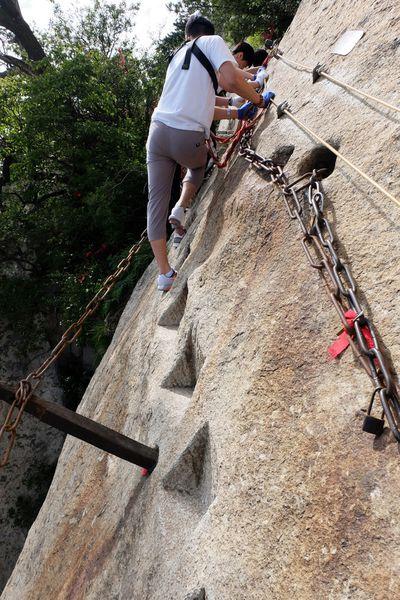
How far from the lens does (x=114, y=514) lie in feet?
12.2

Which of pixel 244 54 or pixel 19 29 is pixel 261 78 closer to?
pixel 244 54

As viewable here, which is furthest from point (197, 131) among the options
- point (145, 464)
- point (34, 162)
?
point (34, 162)

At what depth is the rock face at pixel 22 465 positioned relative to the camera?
38.2 feet

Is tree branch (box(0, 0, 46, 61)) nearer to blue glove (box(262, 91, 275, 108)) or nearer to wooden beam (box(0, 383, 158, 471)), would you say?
blue glove (box(262, 91, 275, 108))

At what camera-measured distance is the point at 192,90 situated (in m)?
4.14

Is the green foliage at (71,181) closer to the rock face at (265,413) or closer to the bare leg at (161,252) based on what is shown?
the bare leg at (161,252)

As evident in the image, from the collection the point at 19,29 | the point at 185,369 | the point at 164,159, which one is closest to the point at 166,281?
the point at 164,159

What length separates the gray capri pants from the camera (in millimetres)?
4344

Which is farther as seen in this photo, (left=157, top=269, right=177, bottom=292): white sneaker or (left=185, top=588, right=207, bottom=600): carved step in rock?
(left=157, top=269, right=177, bottom=292): white sneaker

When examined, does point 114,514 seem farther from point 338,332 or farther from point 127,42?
point 127,42

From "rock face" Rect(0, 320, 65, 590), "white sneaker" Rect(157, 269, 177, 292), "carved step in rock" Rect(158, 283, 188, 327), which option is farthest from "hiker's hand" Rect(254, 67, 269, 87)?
"rock face" Rect(0, 320, 65, 590)

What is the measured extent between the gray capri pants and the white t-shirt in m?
0.09

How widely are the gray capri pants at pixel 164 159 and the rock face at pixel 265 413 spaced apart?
43 cm

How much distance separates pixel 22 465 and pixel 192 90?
11.5 metres
